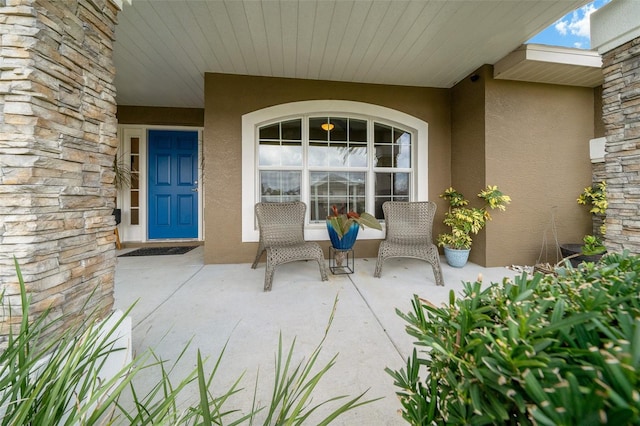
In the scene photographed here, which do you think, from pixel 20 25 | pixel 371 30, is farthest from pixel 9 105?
pixel 371 30

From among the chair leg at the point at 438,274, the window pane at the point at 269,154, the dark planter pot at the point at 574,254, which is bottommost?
the chair leg at the point at 438,274

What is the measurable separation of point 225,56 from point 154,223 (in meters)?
3.25

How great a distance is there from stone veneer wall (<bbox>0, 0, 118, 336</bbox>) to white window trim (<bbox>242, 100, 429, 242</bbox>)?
6.72ft

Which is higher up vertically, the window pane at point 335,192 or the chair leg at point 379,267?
the window pane at point 335,192

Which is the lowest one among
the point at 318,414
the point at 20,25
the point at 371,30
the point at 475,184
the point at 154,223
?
→ the point at 318,414

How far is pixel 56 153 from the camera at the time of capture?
0.98 metres

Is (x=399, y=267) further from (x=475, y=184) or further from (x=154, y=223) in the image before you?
(x=154, y=223)

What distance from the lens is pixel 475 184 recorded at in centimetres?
315

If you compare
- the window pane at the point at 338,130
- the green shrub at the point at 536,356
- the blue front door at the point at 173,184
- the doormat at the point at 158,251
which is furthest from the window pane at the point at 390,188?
the blue front door at the point at 173,184

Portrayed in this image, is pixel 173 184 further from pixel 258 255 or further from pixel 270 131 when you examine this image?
pixel 258 255

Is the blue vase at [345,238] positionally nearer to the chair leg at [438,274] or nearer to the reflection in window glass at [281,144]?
the chair leg at [438,274]

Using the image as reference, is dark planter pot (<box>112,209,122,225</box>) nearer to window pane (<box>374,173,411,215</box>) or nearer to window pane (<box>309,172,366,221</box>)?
window pane (<box>309,172,366,221</box>)

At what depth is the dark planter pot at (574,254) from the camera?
8.38ft

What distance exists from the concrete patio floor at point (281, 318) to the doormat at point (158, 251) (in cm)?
71
